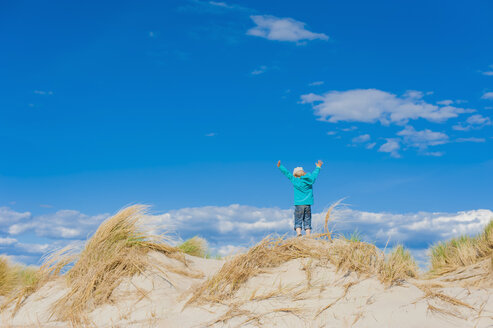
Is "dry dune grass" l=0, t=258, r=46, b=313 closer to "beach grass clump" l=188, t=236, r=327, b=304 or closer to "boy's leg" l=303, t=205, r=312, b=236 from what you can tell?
"beach grass clump" l=188, t=236, r=327, b=304

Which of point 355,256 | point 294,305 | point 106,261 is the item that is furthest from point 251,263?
point 106,261

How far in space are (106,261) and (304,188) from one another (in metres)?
5.14

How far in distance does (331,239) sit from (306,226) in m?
3.15

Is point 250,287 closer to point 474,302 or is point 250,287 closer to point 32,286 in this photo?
point 474,302

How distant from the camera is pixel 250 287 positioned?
6.03 metres

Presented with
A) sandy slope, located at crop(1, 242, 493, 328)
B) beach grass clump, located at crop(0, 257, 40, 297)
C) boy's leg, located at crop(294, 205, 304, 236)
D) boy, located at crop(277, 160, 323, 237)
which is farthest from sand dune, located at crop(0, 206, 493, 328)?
boy, located at crop(277, 160, 323, 237)

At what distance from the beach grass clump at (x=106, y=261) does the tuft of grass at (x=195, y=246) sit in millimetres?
4267

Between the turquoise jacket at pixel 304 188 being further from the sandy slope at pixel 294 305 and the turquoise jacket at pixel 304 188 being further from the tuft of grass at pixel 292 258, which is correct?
the sandy slope at pixel 294 305

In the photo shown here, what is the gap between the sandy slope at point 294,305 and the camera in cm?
523

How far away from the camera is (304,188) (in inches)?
412

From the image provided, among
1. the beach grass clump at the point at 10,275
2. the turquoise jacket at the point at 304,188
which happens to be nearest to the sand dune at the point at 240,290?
the beach grass clump at the point at 10,275

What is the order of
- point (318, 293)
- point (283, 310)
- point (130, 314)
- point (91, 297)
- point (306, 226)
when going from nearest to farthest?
point (283, 310) → point (318, 293) → point (130, 314) → point (91, 297) → point (306, 226)

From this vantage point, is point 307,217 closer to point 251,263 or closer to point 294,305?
point 251,263

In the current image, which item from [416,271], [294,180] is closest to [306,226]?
[294,180]
